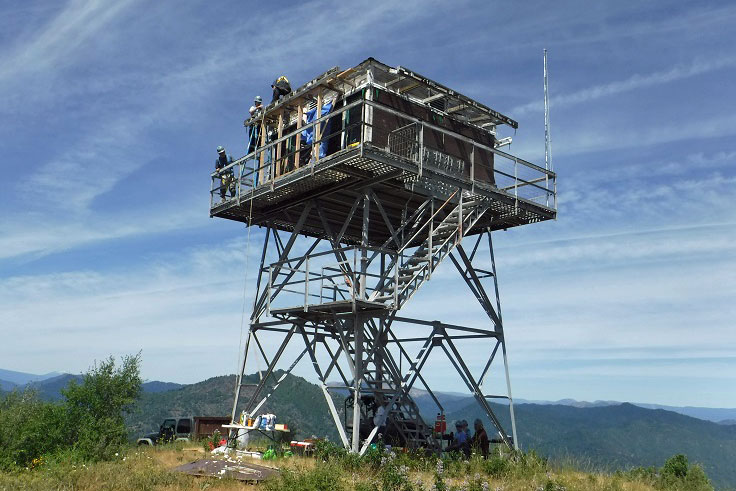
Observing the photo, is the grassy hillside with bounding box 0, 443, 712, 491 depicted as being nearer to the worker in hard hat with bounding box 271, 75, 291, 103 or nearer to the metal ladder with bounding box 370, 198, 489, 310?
the metal ladder with bounding box 370, 198, 489, 310

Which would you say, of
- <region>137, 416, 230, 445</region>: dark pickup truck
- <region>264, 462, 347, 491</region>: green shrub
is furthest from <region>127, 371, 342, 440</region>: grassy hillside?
<region>264, 462, 347, 491</region>: green shrub

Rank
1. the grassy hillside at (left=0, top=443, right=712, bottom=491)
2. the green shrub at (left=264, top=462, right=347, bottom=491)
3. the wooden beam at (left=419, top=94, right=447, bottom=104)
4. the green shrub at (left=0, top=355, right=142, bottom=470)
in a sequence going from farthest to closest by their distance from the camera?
the wooden beam at (left=419, top=94, right=447, bottom=104)
the green shrub at (left=0, top=355, right=142, bottom=470)
the grassy hillside at (left=0, top=443, right=712, bottom=491)
the green shrub at (left=264, top=462, right=347, bottom=491)

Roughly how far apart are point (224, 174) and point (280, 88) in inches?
156

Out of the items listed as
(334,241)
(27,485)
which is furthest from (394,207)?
(27,485)

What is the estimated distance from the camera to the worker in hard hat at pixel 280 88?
27125 millimetres

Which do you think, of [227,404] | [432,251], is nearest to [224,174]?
[432,251]

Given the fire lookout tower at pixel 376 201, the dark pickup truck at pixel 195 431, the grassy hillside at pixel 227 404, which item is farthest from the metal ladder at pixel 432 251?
the grassy hillside at pixel 227 404

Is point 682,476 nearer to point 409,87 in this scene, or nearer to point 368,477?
point 368,477

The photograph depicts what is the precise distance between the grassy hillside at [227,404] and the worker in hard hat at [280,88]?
118795 millimetres

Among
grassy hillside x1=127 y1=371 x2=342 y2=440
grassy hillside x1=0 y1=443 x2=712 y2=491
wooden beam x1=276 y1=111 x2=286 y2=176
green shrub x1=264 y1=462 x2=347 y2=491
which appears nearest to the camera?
green shrub x1=264 y1=462 x2=347 y2=491

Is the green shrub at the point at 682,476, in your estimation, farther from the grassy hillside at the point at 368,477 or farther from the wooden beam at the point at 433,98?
the wooden beam at the point at 433,98

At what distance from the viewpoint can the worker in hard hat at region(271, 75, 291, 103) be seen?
27.1 metres

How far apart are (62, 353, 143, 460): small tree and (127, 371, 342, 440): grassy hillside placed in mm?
116950

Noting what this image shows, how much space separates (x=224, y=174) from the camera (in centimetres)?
2730
